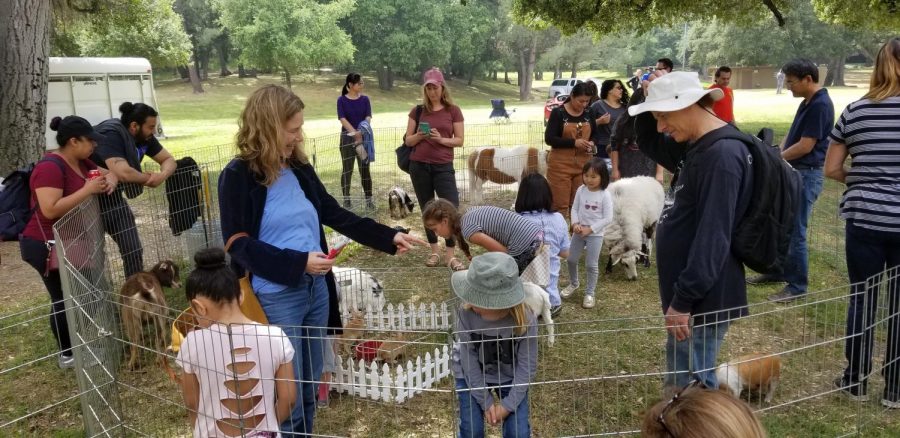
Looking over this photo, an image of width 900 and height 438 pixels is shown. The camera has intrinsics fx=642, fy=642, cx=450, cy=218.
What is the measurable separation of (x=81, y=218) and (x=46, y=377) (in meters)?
1.51

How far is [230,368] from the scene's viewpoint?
257cm

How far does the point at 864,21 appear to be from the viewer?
46.5 feet

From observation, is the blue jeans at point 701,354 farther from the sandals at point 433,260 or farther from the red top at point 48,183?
the sandals at point 433,260

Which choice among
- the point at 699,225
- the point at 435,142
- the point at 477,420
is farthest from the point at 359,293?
the point at 699,225

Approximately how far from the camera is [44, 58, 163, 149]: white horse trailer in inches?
738

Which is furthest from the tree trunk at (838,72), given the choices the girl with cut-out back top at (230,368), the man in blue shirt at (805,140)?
the girl with cut-out back top at (230,368)

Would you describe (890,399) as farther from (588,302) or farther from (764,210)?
(588,302)

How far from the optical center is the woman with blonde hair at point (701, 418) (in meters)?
1.53

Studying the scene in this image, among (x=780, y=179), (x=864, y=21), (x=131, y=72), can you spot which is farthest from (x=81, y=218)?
(x=131, y=72)

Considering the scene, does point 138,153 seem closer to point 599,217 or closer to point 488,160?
point 599,217

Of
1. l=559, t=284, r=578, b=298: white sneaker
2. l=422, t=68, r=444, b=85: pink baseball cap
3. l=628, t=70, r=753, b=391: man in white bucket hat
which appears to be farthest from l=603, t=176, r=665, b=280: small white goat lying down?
l=628, t=70, r=753, b=391: man in white bucket hat

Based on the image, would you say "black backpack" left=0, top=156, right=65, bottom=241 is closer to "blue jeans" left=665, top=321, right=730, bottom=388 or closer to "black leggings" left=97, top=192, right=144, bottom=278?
"black leggings" left=97, top=192, right=144, bottom=278

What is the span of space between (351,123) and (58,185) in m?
5.40

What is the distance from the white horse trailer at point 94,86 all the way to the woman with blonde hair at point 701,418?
19805 millimetres
